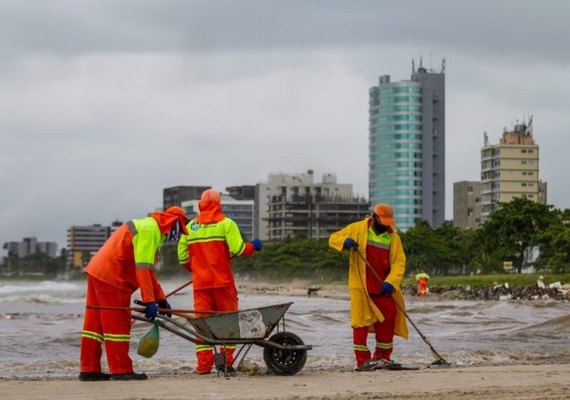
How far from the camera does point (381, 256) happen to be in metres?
16.1

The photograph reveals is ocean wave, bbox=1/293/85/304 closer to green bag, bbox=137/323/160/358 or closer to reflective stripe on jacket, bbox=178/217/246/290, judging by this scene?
reflective stripe on jacket, bbox=178/217/246/290

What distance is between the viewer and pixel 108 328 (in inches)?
543

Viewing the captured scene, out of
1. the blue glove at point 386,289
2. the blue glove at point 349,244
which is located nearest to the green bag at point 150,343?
the blue glove at point 349,244

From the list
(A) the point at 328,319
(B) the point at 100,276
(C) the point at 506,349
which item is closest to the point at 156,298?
(B) the point at 100,276

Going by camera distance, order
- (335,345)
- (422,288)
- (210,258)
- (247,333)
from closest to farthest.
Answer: (247,333) → (210,258) → (335,345) → (422,288)

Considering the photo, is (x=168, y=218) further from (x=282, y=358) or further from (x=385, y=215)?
(x=385, y=215)

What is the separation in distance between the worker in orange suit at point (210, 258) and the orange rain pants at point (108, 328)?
1.10m

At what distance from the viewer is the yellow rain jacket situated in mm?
15930

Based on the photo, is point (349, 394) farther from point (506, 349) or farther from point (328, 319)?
point (328, 319)

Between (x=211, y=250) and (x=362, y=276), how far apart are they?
6.65 ft

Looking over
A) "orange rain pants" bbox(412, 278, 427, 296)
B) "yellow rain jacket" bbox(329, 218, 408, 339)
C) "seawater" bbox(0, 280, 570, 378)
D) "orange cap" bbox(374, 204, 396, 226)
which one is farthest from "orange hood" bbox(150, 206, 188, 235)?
"orange rain pants" bbox(412, 278, 427, 296)

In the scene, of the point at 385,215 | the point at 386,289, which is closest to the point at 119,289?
the point at 386,289

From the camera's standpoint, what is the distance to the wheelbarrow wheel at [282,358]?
14.5 m

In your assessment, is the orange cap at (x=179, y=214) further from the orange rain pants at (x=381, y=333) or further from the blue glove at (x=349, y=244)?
the orange rain pants at (x=381, y=333)
